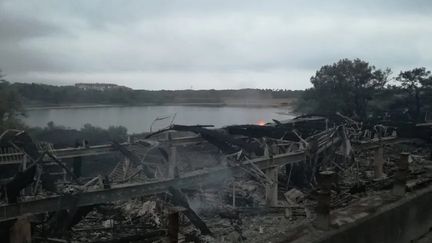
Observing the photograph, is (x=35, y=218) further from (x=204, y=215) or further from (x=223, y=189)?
(x=223, y=189)

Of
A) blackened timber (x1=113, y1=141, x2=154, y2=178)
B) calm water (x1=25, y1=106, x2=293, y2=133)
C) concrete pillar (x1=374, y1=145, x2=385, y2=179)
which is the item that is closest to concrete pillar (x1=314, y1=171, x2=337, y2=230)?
blackened timber (x1=113, y1=141, x2=154, y2=178)

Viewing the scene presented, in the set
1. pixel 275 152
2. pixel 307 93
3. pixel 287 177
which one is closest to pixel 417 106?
pixel 307 93

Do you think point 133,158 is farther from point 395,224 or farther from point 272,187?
point 395,224

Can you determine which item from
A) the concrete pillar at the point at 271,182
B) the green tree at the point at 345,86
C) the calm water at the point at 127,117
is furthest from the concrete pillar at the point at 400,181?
the green tree at the point at 345,86

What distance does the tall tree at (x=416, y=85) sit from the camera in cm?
3681

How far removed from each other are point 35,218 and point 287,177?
38.1 ft

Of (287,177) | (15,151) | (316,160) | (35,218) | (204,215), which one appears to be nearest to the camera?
(35,218)

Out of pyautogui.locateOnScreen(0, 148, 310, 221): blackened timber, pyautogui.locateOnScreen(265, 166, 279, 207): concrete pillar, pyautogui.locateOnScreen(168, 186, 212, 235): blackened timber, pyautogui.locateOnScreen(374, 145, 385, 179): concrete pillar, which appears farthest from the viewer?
pyautogui.locateOnScreen(374, 145, 385, 179): concrete pillar

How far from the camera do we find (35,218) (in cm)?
1090

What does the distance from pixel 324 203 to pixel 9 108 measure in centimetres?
2383

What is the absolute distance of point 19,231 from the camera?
834 cm

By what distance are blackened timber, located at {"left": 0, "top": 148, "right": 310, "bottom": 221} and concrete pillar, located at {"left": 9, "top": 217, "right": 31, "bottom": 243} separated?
217mm

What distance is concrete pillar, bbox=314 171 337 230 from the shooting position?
483cm

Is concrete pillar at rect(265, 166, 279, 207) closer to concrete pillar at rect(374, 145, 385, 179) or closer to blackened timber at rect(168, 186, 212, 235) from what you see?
blackened timber at rect(168, 186, 212, 235)
